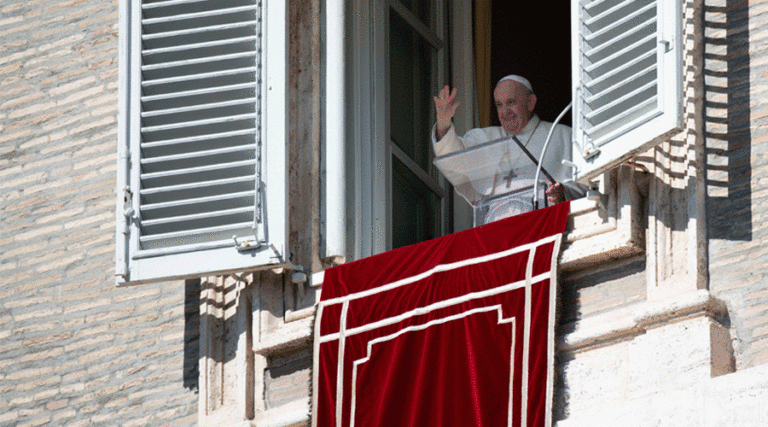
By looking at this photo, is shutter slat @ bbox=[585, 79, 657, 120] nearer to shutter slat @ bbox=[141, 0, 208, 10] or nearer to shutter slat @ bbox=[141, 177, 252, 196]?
shutter slat @ bbox=[141, 177, 252, 196]

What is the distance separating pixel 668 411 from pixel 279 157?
2244mm

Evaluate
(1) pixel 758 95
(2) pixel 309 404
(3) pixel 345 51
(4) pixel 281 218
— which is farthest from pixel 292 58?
(1) pixel 758 95

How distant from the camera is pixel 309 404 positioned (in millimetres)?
8250

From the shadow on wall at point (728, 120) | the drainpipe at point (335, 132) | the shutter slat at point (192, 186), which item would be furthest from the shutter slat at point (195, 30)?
the shadow on wall at point (728, 120)

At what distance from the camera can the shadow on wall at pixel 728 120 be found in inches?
296

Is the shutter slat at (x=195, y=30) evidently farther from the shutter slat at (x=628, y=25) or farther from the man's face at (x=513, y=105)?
the shutter slat at (x=628, y=25)

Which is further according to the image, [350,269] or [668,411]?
[350,269]

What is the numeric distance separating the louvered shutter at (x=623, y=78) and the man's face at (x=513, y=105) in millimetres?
1530

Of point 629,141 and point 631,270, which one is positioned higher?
point 629,141

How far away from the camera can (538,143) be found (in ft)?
30.6

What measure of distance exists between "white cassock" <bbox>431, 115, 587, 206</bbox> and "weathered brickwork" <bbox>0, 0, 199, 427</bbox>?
1337 mm

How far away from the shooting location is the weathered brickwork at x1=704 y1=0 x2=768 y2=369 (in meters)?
7.33

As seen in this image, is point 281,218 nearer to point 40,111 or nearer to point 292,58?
point 292,58

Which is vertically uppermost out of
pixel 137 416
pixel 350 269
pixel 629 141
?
pixel 629 141
